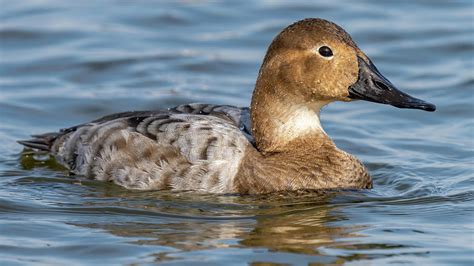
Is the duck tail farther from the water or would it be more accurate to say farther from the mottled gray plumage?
the mottled gray plumage

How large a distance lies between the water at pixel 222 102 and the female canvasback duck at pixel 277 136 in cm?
16

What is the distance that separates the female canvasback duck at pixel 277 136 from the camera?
948cm

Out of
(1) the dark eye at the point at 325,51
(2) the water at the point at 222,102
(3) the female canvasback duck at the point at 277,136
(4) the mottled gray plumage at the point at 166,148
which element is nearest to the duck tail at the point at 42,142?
(2) the water at the point at 222,102

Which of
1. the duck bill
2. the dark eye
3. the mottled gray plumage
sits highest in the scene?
the dark eye

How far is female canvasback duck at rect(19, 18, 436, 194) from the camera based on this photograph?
9.48m

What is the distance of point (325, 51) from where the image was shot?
947 centimetres

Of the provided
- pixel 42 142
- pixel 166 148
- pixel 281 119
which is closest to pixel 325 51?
pixel 281 119

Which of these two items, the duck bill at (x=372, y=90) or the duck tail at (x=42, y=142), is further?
Result: the duck tail at (x=42, y=142)

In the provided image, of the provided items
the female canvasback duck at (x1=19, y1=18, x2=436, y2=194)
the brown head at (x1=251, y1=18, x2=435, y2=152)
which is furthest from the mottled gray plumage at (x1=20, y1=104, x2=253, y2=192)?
the brown head at (x1=251, y1=18, x2=435, y2=152)

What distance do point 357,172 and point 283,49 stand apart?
1180 millimetres

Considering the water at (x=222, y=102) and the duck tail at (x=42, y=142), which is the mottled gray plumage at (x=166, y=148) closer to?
the water at (x=222, y=102)

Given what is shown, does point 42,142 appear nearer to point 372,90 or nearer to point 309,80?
point 309,80

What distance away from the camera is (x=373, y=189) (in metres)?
9.97

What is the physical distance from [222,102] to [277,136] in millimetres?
3354
